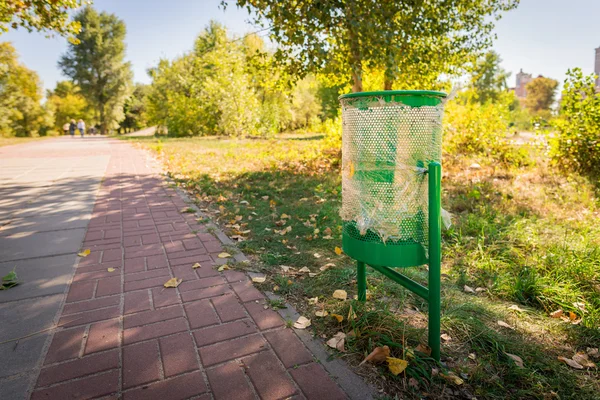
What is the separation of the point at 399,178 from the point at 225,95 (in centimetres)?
1775

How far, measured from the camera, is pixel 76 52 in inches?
1742

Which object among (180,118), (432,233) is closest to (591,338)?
(432,233)

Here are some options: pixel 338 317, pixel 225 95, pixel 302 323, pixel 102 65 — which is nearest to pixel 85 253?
pixel 302 323

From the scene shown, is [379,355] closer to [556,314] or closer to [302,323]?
[302,323]

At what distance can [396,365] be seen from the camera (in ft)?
6.30

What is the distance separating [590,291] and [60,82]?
80.9m

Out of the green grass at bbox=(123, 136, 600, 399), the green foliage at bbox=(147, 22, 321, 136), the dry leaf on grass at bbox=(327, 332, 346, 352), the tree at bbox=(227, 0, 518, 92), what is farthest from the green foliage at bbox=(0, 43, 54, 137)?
the dry leaf on grass at bbox=(327, 332, 346, 352)

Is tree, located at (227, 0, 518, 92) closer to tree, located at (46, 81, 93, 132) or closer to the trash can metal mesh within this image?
the trash can metal mesh

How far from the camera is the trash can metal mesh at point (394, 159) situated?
204 centimetres

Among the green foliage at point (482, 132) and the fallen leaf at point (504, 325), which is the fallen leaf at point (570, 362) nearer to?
the fallen leaf at point (504, 325)

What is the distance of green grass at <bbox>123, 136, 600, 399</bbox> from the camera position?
1.98m

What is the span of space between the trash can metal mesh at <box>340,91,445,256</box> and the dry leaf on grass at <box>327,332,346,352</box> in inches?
24.1

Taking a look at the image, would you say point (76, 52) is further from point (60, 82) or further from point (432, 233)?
point (432, 233)

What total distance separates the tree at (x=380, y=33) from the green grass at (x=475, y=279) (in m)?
2.64
